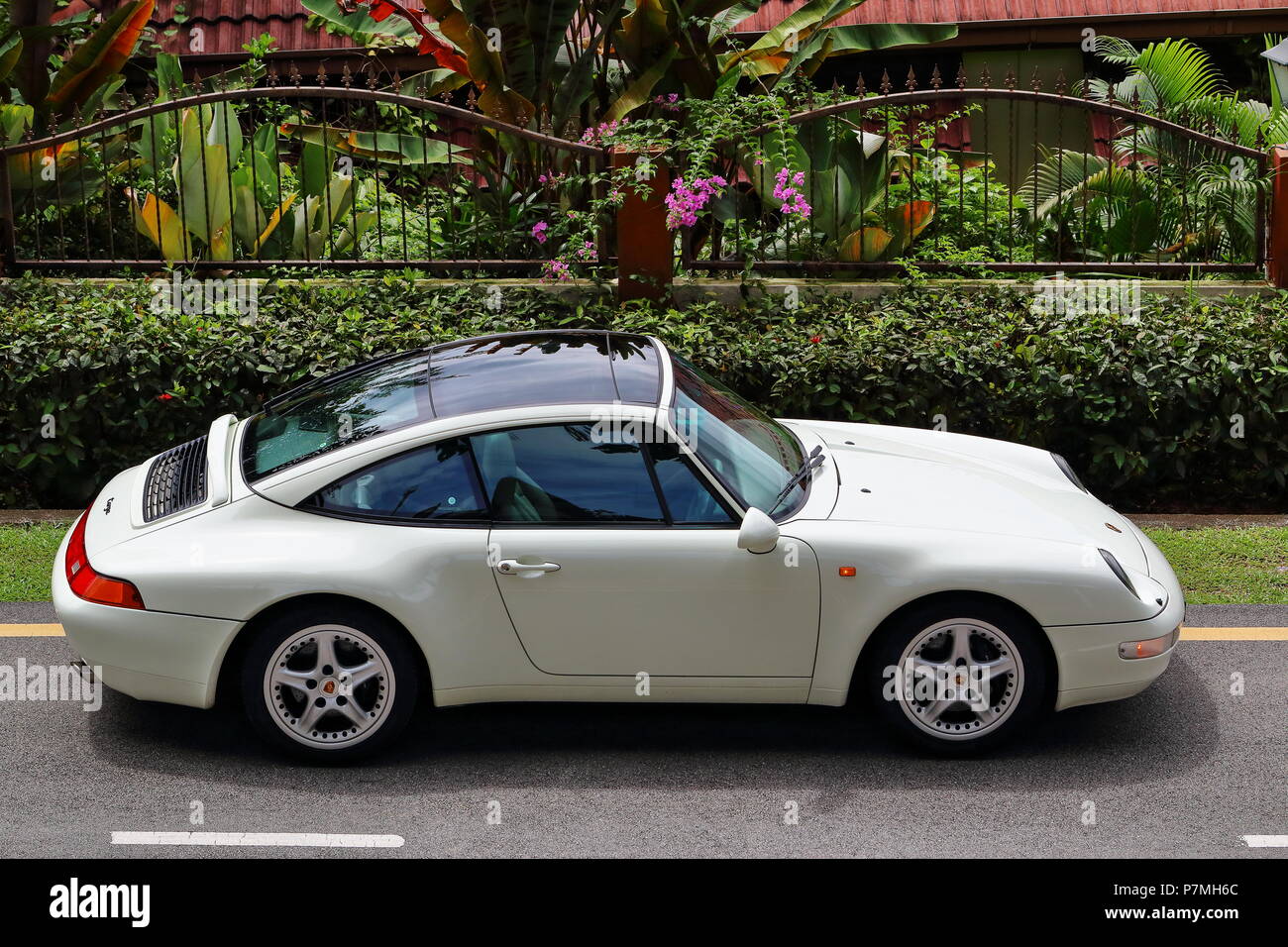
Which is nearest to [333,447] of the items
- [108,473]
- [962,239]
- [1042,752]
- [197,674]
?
[197,674]

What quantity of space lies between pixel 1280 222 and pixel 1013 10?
507cm

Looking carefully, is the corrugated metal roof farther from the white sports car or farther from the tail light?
the tail light

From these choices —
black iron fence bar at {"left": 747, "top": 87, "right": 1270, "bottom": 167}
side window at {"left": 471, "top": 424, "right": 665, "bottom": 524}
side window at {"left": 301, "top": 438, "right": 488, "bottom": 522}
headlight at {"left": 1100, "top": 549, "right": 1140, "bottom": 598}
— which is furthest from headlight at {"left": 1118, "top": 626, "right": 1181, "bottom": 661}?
black iron fence bar at {"left": 747, "top": 87, "right": 1270, "bottom": 167}

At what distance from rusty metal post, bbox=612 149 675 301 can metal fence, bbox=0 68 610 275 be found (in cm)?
28

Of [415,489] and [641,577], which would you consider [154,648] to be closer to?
[415,489]

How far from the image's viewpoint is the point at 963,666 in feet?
16.2

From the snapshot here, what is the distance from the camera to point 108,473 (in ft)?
26.3

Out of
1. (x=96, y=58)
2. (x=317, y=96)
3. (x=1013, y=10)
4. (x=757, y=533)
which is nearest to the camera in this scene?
(x=757, y=533)

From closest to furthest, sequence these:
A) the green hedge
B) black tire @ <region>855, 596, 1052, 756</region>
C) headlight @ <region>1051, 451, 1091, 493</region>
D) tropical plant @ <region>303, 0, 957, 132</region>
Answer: black tire @ <region>855, 596, 1052, 756</region> < headlight @ <region>1051, 451, 1091, 493</region> < the green hedge < tropical plant @ <region>303, 0, 957, 132</region>

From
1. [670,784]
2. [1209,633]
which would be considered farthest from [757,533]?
[1209,633]

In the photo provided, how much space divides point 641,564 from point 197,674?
1529 mm

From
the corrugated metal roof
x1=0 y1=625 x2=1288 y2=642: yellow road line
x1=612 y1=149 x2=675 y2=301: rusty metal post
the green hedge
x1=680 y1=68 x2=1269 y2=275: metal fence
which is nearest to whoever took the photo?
x1=0 y1=625 x2=1288 y2=642: yellow road line

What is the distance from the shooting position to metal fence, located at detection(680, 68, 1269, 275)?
9242 mm

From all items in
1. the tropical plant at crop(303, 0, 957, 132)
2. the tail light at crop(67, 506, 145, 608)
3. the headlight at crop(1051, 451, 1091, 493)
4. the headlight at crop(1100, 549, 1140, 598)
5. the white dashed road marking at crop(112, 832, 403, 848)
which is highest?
the tropical plant at crop(303, 0, 957, 132)
